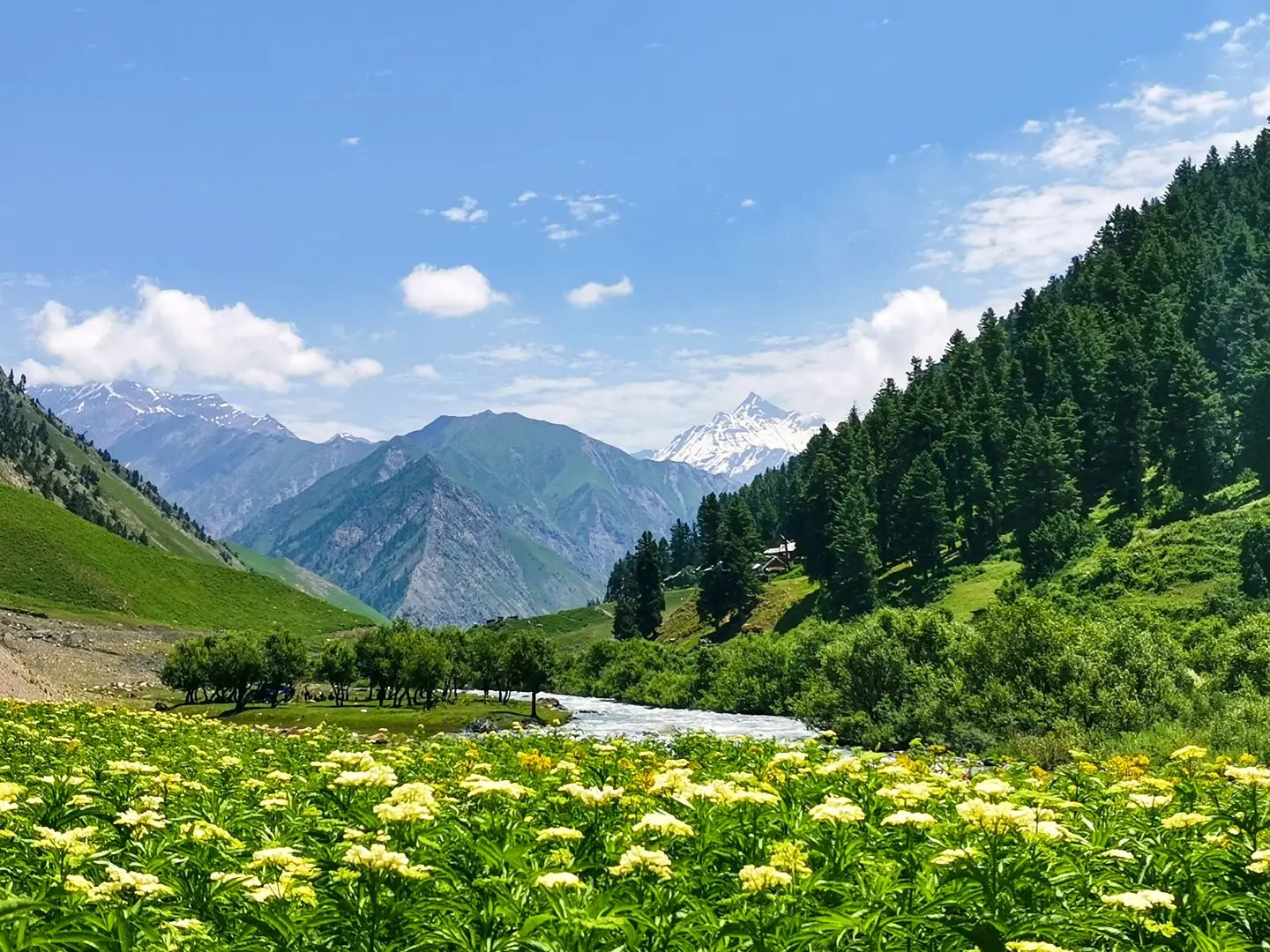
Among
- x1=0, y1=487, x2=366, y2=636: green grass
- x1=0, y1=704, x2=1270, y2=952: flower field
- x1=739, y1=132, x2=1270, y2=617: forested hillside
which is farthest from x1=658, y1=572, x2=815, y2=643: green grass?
x1=0, y1=704, x2=1270, y2=952: flower field

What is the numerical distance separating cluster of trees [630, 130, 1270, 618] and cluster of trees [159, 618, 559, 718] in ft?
136

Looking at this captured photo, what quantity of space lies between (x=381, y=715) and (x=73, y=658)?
5521 centimetres

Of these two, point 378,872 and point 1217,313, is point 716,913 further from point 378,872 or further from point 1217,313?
point 1217,313

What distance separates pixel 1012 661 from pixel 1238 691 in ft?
33.5

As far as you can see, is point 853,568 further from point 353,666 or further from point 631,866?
point 631,866

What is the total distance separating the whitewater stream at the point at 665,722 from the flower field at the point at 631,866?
45.2 m

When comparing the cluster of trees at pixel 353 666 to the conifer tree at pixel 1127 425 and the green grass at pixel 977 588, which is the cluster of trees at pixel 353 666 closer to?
the green grass at pixel 977 588

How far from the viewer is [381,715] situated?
277ft

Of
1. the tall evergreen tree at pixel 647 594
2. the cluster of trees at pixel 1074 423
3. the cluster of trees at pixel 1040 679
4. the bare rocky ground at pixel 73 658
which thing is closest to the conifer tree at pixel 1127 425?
the cluster of trees at pixel 1074 423

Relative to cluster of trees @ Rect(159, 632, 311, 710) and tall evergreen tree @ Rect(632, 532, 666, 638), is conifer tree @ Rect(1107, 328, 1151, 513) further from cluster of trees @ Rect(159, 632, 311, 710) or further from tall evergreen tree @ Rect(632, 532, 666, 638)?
cluster of trees @ Rect(159, 632, 311, 710)

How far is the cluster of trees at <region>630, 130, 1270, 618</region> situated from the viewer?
92062 mm

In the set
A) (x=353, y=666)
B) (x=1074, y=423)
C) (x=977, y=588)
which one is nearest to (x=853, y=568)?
(x=977, y=588)

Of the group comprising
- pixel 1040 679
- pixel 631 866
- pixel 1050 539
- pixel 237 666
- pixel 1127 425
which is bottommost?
pixel 237 666

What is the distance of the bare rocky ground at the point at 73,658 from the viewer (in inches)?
3265
